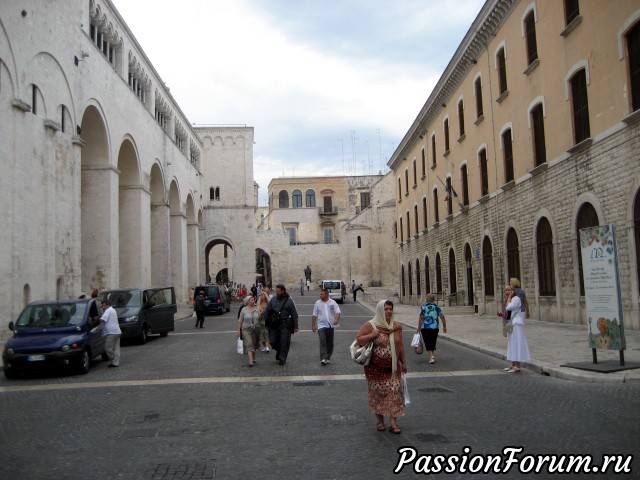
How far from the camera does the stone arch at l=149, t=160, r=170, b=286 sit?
1652 inches

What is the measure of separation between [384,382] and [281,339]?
591 cm

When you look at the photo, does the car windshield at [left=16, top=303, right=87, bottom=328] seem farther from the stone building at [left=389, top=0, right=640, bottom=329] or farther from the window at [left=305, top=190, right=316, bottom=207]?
the window at [left=305, top=190, right=316, bottom=207]

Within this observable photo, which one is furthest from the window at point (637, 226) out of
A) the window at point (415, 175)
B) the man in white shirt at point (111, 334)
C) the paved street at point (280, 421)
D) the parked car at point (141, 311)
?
the window at point (415, 175)

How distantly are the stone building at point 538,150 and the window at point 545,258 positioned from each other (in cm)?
5

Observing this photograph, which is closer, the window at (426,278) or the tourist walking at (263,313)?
the tourist walking at (263,313)

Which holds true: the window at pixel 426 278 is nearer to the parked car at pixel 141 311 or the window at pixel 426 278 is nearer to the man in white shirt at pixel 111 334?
the parked car at pixel 141 311

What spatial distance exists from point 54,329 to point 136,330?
5182 mm

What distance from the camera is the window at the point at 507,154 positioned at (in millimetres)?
22984

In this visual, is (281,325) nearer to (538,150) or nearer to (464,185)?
(538,150)

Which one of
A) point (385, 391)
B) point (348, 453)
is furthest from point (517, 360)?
point (348, 453)

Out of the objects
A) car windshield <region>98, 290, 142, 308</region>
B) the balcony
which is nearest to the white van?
car windshield <region>98, 290, 142, 308</region>

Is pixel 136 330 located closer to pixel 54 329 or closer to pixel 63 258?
pixel 54 329

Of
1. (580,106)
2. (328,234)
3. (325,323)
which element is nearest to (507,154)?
(580,106)

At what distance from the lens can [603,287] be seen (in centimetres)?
989
